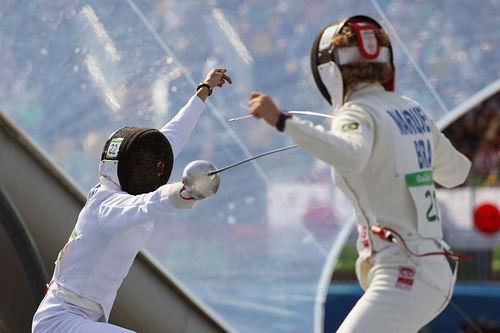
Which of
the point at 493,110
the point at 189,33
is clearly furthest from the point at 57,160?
the point at 493,110

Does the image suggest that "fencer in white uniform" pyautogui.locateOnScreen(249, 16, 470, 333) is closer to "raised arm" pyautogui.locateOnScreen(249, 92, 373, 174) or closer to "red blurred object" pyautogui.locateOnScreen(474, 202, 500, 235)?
"raised arm" pyautogui.locateOnScreen(249, 92, 373, 174)

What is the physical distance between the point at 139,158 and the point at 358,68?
869mm

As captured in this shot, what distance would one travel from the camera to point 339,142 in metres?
3.15

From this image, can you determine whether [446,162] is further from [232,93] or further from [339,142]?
[232,93]

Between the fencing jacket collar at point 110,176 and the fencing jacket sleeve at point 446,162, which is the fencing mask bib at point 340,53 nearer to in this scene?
the fencing jacket sleeve at point 446,162

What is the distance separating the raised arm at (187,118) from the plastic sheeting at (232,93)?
1.47 m

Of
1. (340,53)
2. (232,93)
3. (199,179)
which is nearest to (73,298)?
(199,179)

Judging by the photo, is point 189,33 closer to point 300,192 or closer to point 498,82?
point 300,192

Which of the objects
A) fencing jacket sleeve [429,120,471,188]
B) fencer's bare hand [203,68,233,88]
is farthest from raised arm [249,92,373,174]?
fencer's bare hand [203,68,233,88]

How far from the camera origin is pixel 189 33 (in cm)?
585

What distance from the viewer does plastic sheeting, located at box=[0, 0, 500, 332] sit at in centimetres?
575

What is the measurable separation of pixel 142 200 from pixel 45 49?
2.47 m

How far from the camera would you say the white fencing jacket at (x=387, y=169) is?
3303mm

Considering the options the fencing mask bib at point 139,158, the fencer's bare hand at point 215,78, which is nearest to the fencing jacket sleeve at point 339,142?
the fencing mask bib at point 139,158
